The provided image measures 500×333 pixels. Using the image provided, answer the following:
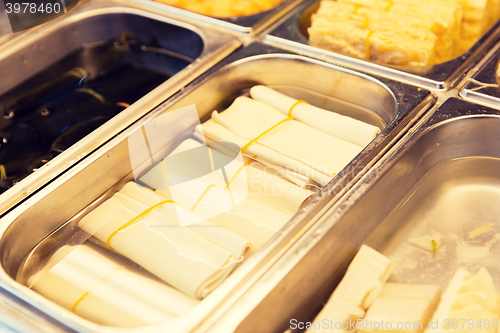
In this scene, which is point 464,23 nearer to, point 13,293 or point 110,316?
point 110,316

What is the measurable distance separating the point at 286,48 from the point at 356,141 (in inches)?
18.7

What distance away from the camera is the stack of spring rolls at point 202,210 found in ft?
3.09

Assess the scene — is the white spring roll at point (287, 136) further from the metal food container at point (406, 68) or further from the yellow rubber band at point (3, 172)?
the yellow rubber band at point (3, 172)

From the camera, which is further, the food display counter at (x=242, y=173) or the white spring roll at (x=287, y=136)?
the white spring roll at (x=287, y=136)

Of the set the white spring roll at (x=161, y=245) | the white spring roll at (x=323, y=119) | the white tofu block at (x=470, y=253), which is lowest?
the white spring roll at (x=161, y=245)

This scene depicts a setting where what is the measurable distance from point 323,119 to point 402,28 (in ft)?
1.60

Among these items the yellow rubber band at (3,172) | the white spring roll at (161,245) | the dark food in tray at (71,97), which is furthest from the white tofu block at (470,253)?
the yellow rubber band at (3,172)

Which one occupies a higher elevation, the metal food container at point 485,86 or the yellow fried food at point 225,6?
the yellow fried food at point 225,6

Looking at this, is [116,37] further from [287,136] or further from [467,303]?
[467,303]

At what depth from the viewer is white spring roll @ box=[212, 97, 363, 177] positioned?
1.24 meters

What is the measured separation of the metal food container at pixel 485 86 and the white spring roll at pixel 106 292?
1001 mm

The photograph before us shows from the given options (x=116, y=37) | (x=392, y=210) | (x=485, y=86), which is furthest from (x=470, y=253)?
(x=116, y=37)

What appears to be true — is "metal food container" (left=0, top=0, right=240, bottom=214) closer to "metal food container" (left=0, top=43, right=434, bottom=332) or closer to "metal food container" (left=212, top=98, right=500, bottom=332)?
"metal food container" (left=0, top=43, right=434, bottom=332)

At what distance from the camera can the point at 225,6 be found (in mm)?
1842
